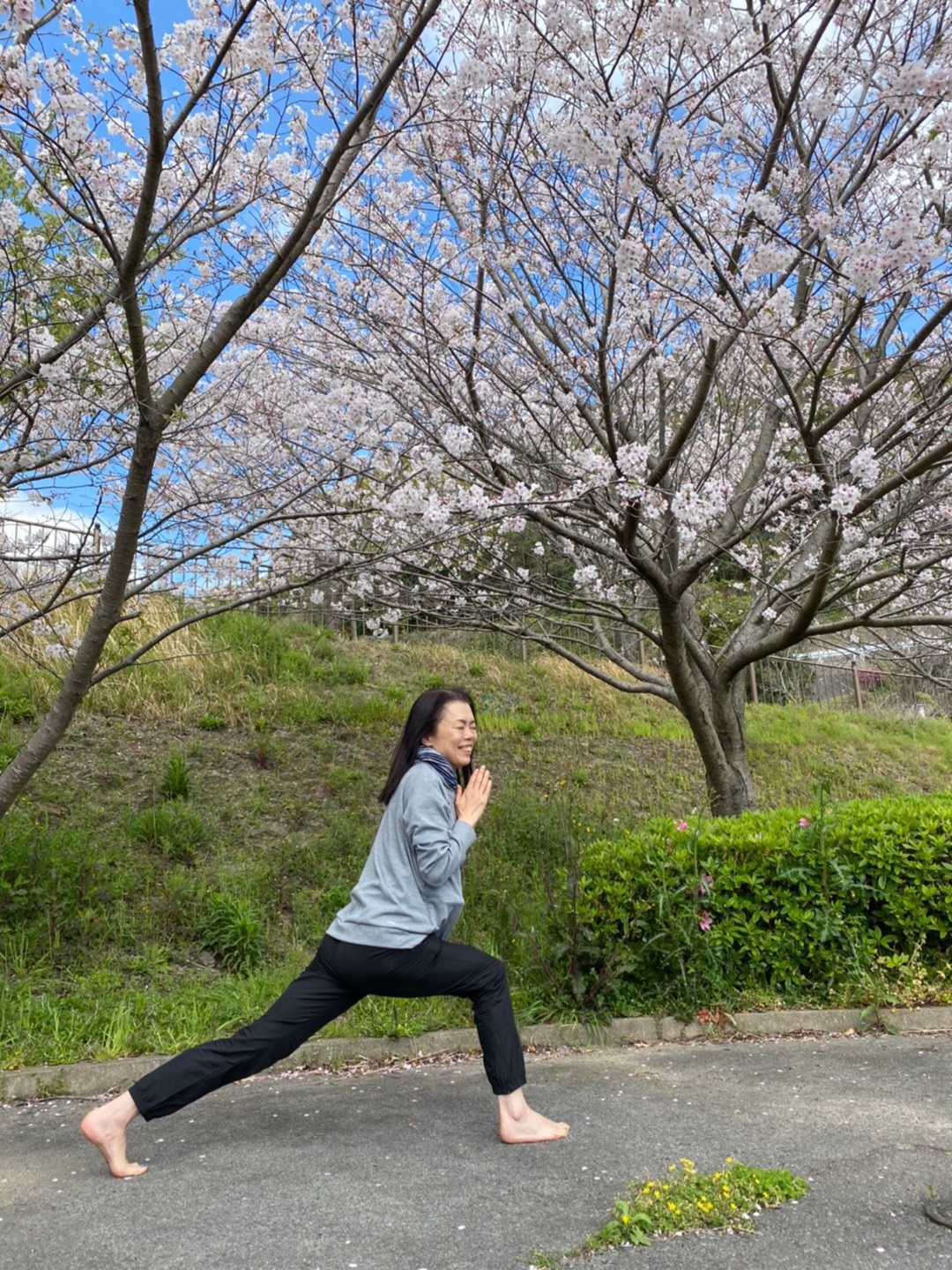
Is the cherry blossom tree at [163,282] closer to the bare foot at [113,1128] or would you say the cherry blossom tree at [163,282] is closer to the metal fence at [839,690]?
the bare foot at [113,1128]

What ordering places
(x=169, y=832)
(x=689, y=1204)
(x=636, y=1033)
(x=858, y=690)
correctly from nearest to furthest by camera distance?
1. (x=689, y=1204)
2. (x=636, y=1033)
3. (x=169, y=832)
4. (x=858, y=690)

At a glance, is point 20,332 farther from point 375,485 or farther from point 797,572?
point 797,572

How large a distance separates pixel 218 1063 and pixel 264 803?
431 cm

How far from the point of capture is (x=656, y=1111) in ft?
10.1

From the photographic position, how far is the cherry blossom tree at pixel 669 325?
3836 mm

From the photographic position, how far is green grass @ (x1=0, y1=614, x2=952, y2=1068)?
4391 millimetres

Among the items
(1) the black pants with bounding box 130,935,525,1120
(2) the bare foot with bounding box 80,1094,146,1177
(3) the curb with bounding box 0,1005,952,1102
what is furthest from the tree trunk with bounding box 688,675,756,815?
(2) the bare foot with bounding box 80,1094,146,1177

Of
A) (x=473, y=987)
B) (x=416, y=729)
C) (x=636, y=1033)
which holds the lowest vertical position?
(x=636, y=1033)

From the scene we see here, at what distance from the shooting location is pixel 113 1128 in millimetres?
2648

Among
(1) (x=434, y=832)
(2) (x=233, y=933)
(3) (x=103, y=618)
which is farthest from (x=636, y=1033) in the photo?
(3) (x=103, y=618)

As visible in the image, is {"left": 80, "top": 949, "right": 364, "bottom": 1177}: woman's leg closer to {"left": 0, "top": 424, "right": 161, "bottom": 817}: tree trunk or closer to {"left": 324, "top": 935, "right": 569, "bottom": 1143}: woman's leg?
{"left": 324, "top": 935, "right": 569, "bottom": 1143}: woman's leg

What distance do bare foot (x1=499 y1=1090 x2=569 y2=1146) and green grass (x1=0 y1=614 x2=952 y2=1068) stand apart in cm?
119

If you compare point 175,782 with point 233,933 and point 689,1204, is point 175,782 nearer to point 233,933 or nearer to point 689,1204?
point 233,933

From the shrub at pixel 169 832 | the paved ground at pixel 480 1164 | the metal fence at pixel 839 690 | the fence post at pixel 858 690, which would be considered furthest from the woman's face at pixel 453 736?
the fence post at pixel 858 690
